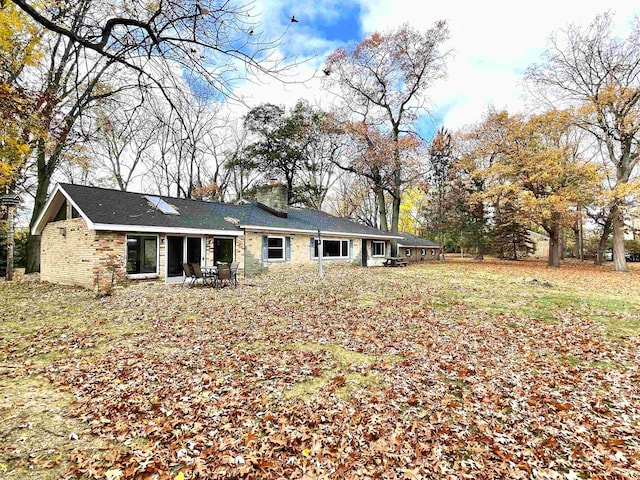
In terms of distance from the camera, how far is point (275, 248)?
17.2 metres

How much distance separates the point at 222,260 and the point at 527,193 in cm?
1932

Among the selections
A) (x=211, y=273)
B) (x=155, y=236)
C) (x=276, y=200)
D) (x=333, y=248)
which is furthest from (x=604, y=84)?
(x=155, y=236)

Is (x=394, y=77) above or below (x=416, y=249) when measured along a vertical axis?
above

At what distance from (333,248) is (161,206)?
10.6m

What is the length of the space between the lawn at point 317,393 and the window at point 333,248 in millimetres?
11788

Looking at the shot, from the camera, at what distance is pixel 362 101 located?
2486 centimetres

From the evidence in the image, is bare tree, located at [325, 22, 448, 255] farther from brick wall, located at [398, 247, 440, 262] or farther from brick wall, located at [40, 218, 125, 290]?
brick wall, located at [40, 218, 125, 290]

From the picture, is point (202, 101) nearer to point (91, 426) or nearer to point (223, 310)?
point (91, 426)

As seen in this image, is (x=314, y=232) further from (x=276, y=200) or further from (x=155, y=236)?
(x=155, y=236)

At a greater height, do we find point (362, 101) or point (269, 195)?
point (362, 101)

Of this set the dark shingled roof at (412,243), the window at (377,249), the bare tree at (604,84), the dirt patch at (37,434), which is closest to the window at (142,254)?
the dirt patch at (37,434)

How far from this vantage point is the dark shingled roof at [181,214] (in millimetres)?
11805

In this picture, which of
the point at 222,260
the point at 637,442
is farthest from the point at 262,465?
the point at 222,260

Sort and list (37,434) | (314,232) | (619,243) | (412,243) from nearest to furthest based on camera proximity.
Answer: (37,434) < (314,232) < (619,243) < (412,243)
